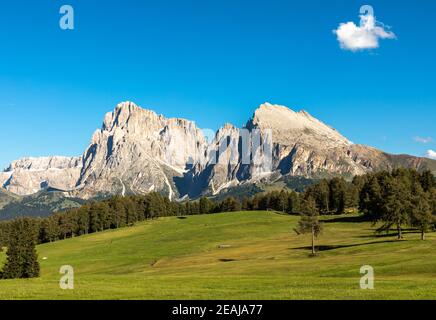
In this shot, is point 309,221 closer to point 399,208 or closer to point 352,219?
point 399,208

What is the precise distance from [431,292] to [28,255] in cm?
7915

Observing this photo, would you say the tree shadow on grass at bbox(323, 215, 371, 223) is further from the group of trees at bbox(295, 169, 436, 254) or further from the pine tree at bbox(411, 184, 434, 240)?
the pine tree at bbox(411, 184, 434, 240)

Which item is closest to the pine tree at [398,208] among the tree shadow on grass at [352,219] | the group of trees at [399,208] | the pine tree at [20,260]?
the group of trees at [399,208]

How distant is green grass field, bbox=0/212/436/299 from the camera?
35906 millimetres

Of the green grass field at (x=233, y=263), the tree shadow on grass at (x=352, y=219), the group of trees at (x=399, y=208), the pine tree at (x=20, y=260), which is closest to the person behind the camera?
the green grass field at (x=233, y=263)

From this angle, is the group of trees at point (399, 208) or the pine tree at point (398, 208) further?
the pine tree at point (398, 208)

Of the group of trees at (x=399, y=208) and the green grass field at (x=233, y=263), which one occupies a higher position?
the group of trees at (x=399, y=208)

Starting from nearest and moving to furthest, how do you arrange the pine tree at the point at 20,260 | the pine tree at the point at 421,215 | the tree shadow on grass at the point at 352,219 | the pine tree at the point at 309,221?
the pine tree at the point at 421,215, the pine tree at the point at 20,260, the pine tree at the point at 309,221, the tree shadow on grass at the point at 352,219

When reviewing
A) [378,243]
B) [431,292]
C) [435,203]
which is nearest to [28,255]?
[378,243]

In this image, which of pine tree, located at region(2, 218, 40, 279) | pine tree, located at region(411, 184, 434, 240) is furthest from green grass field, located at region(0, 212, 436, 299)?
pine tree, located at region(2, 218, 40, 279)

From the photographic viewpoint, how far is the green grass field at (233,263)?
1414 inches

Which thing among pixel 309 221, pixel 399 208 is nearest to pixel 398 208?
pixel 399 208

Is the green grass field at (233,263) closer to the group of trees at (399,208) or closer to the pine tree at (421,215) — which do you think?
the pine tree at (421,215)
